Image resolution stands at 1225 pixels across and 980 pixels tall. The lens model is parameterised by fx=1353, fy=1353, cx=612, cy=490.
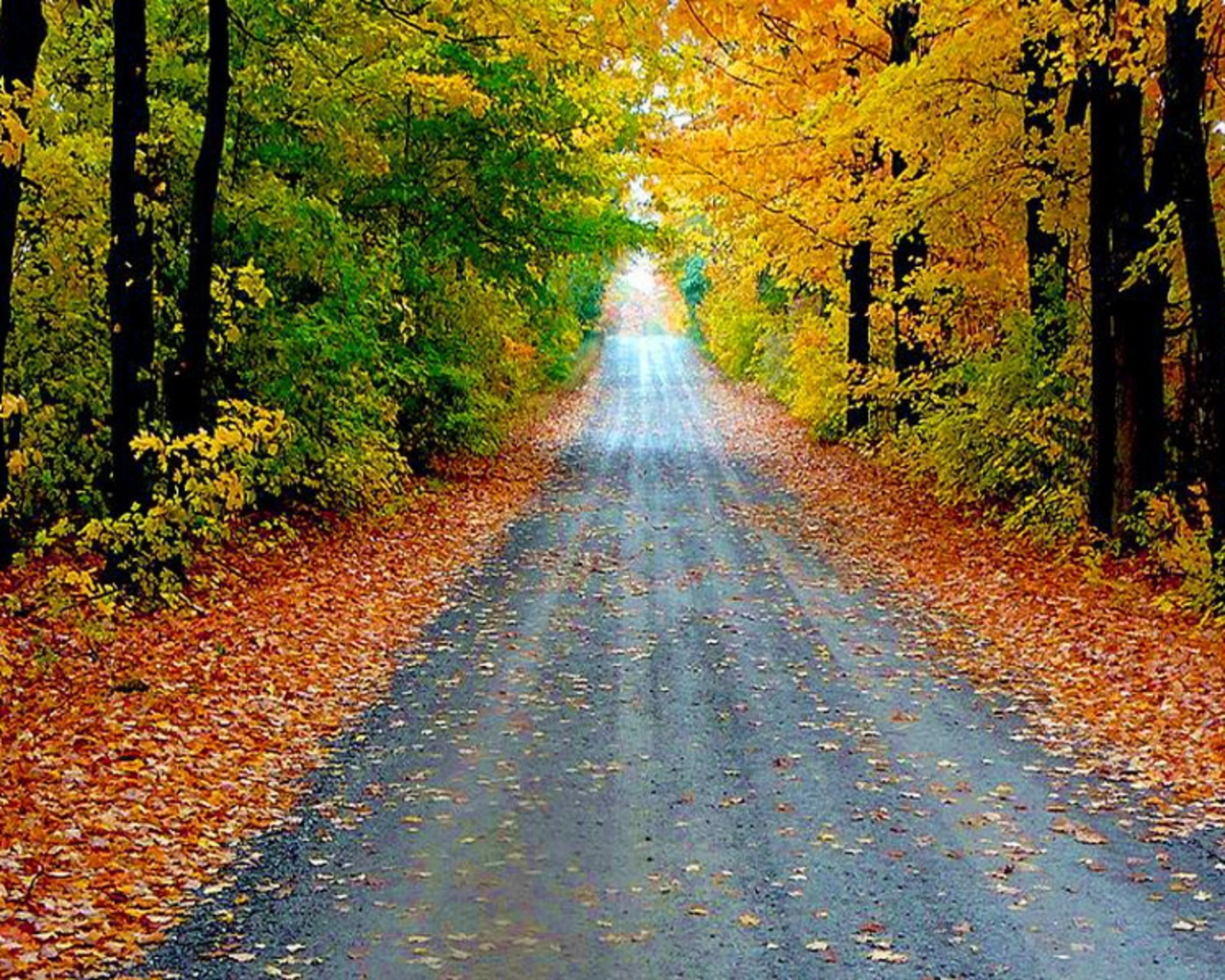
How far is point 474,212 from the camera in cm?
2233

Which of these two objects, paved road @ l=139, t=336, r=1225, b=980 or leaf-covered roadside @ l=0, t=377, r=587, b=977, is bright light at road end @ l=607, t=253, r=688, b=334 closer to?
leaf-covered roadside @ l=0, t=377, r=587, b=977

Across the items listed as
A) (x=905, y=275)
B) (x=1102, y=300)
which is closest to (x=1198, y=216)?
(x=1102, y=300)

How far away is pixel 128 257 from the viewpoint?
12086mm

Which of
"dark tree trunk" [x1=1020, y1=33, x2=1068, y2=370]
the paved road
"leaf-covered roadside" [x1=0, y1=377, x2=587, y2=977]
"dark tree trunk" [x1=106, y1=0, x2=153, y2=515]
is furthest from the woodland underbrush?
"dark tree trunk" [x1=106, y1=0, x2=153, y2=515]

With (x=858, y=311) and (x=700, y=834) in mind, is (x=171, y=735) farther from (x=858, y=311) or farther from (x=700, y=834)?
(x=858, y=311)

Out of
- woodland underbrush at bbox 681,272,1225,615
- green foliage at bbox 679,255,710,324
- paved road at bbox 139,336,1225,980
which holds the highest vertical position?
green foliage at bbox 679,255,710,324

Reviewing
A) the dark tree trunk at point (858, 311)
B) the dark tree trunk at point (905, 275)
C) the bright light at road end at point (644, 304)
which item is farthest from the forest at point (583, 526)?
the bright light at road end at point (644, 304)

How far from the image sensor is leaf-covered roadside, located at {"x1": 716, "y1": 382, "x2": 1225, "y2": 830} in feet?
28.9

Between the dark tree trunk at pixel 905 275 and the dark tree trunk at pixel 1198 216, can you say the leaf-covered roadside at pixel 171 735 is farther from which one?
the dark tree trunk at pixel 905 275

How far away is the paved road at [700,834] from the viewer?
5.84 m

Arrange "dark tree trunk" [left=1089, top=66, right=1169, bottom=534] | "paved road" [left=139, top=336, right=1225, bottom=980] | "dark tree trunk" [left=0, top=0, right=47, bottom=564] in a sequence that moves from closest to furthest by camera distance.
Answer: "paved road" [left=139, top=336, right=1225, bottom=980] → "dark tree trunk" [left=0, top=0, right=47, bottom=564] → "dark tree trunk" [left=1089, top=66, right=1169, bottom=534]

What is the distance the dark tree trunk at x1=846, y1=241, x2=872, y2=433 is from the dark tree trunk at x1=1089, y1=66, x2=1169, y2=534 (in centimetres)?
1118

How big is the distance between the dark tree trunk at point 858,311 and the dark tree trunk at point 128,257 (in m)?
17.0

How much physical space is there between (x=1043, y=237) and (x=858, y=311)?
9367 millimetres
